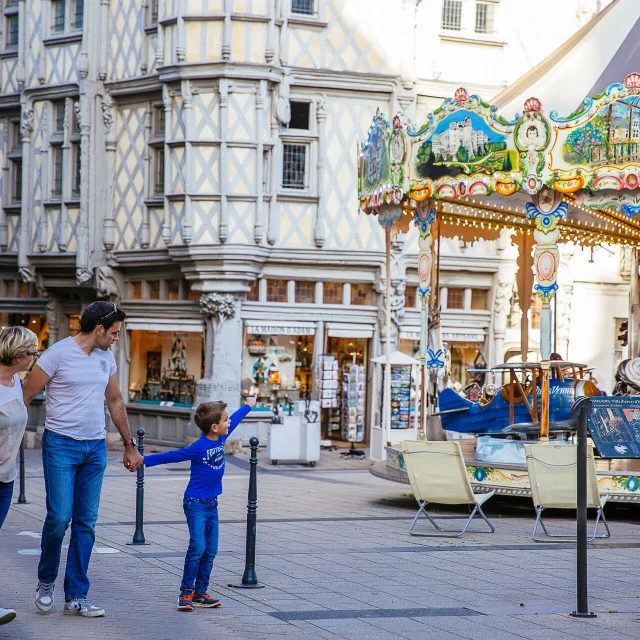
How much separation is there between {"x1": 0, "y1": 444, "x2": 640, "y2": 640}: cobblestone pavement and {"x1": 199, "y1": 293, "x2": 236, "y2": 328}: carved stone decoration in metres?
8.52

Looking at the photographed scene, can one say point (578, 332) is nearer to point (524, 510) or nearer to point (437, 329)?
point (437, 329)

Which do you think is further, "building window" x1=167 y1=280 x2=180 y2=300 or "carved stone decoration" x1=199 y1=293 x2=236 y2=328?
"building window" x1=167 y1=280 x2=180 y2=300

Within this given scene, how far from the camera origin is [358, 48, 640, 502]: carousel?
1464 cm

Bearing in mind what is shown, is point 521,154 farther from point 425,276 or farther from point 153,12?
point 153,12

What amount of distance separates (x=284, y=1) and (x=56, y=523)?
17893mm

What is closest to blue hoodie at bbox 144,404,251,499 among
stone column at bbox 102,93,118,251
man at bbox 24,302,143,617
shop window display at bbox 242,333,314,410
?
man at bbox 24,302,143,617

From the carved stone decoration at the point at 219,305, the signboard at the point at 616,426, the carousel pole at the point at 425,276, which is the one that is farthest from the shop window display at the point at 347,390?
the signboard at the point at 616,426

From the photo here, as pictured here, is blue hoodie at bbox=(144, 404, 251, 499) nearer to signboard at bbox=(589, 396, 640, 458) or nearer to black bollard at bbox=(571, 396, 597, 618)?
black bollard at bbox=(571, 396, 597, 618)

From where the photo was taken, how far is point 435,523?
1326cm

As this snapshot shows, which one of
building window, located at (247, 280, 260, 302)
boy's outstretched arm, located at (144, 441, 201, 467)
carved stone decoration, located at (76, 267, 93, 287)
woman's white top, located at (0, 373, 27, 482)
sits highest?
carved stone decoration, located at (76, 267, 93, 287)

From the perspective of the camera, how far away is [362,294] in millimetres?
25031

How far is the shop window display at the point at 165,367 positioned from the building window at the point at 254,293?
125cm

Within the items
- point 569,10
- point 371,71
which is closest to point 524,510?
point 371,71

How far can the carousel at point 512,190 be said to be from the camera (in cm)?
1464
